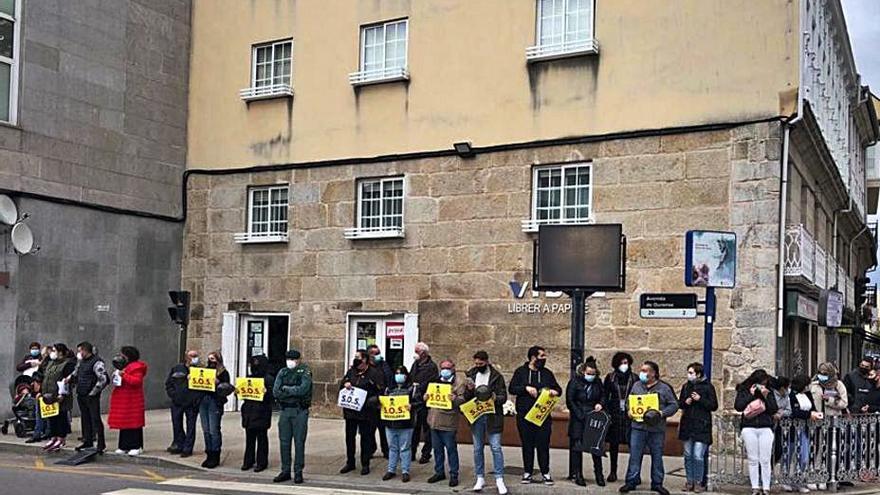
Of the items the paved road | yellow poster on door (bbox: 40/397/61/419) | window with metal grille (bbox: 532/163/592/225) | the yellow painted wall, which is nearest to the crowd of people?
the paved road

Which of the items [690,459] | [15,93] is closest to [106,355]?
[15,93]

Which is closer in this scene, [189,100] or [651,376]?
[651,376]

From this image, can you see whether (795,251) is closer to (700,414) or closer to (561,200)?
(561,200)

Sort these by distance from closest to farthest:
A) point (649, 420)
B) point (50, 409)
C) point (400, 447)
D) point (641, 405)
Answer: point (649, 420) → point (641, 405) → point (400, 447) → point (50, 409)

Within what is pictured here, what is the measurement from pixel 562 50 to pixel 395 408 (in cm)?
769

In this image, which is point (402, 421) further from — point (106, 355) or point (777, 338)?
point (106, 355)

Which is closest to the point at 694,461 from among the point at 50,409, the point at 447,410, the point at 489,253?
the point at 447,410

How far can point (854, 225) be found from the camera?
93.0 ft

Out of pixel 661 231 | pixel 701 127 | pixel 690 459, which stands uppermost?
pixel 701 127

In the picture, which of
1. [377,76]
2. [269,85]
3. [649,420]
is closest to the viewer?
[649,420]

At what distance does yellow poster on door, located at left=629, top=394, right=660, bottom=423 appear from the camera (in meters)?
12.0

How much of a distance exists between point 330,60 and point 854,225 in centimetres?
1616

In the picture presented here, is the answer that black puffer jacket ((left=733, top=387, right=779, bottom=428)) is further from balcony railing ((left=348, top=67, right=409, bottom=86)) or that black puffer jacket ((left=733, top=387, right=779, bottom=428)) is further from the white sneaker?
balcony railing ((left=348, top=67, right=409, bottom=86))

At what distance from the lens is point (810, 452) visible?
41.4 ft
